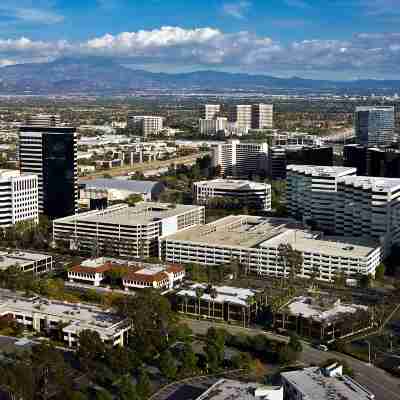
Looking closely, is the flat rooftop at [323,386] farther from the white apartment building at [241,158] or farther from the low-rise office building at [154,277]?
the white apartment building at [241,158]

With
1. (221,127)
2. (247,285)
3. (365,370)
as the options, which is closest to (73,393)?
(365,370)

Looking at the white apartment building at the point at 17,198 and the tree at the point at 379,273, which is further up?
the white apartment building at the point at 17,198

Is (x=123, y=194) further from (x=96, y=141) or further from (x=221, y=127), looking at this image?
(x=221, y=127)

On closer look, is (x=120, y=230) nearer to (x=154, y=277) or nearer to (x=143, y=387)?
(x=154, y=277)

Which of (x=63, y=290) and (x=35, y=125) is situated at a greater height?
(x=35, y=125)

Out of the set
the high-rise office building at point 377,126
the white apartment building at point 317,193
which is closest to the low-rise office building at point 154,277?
the white apartment building at point 317,193

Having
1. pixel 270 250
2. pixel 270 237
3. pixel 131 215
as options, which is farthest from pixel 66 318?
pixel 131 215
